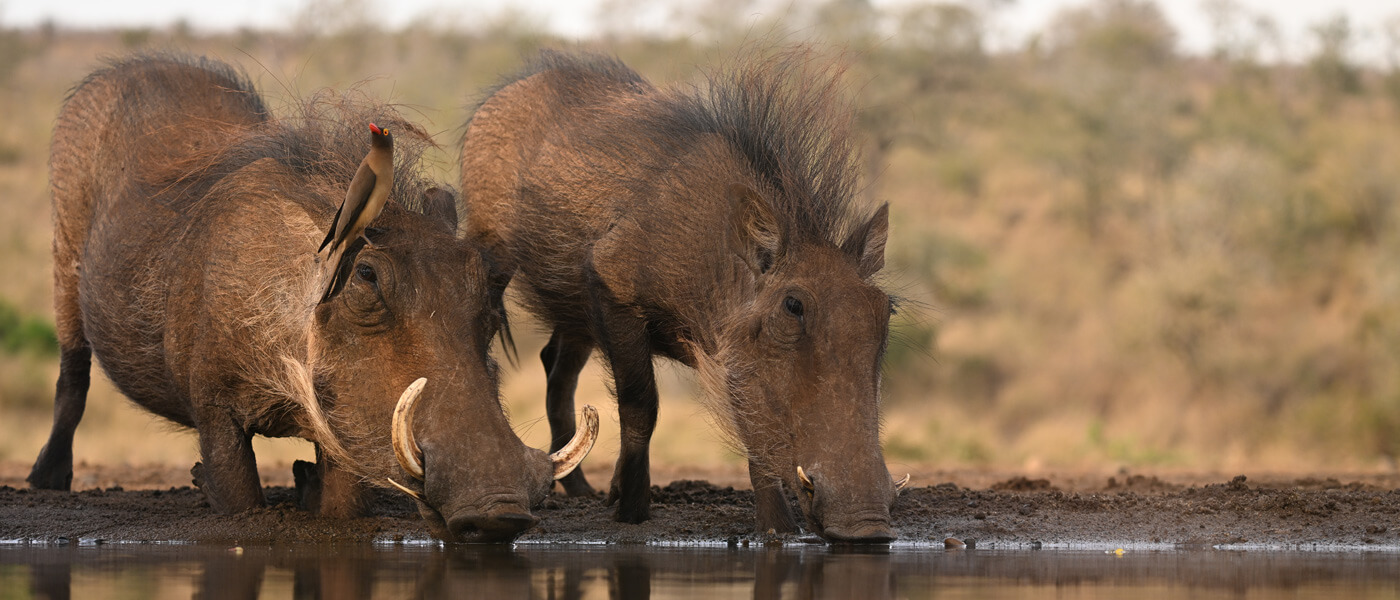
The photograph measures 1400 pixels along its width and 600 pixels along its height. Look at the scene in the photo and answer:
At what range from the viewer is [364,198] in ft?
18.7

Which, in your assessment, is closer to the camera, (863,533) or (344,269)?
(863,533)

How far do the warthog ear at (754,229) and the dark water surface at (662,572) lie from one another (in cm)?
120

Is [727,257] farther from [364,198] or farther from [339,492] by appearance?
[339,492]

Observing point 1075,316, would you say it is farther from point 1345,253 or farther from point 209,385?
point 209,385

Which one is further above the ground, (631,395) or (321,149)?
(321,149)

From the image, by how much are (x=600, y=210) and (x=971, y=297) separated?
58.0 feet

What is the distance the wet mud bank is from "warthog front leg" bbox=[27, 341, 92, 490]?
641mm

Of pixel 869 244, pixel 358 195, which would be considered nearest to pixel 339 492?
pixel 358 195

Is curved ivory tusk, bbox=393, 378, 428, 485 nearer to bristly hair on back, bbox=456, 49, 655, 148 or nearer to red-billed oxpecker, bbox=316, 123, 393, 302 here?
red-billed oxpecker, bbox=316, 123, 393, 302

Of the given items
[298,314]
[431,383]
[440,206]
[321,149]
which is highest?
[321,149]

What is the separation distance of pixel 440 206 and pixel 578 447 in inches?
54.4

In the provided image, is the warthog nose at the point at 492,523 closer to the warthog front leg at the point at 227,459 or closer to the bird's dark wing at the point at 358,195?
the bird's dark wing at the point at 358,195

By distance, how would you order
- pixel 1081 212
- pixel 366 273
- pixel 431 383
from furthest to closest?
1. pixel 1081 212
2. pixel 366 273
3. pixel 431 383

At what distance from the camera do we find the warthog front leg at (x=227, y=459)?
21.2 feet
